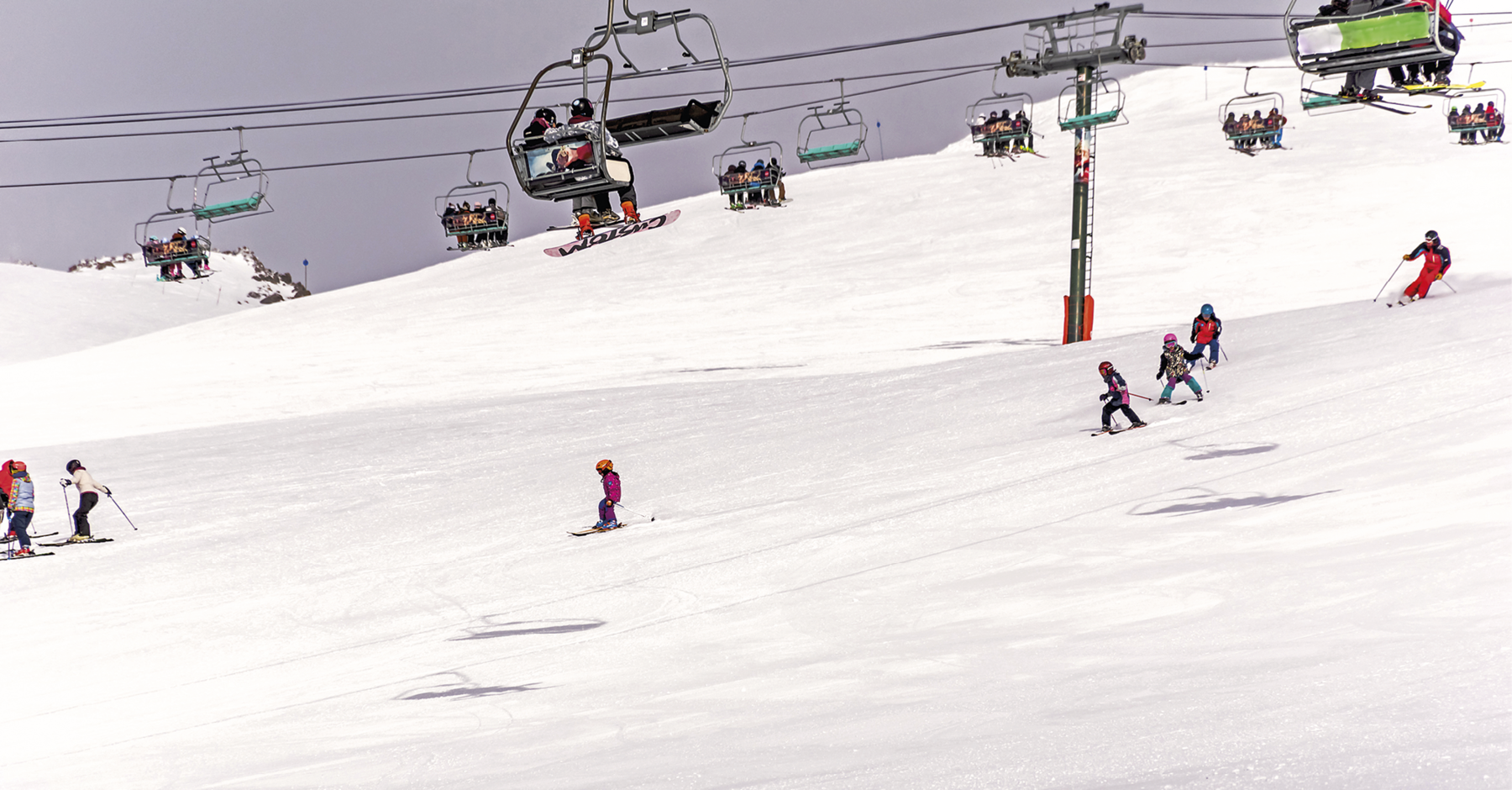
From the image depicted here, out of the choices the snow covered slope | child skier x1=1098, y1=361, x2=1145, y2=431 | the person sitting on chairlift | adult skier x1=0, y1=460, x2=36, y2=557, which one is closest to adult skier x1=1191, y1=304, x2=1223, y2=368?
child skier x1=1098, y1=361, x2=1145, y2=431

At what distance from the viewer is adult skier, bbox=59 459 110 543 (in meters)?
16.3

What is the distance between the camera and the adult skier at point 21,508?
15.6 m

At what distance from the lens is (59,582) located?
14266mm

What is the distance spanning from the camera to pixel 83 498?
54.2 ft

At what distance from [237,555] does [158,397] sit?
15082mm

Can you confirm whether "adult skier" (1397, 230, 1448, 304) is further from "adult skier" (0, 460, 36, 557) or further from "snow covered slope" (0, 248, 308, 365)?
"snow covered slope" (0, 248, 308, 365)

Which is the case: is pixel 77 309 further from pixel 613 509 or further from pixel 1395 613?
pixel 1395 613

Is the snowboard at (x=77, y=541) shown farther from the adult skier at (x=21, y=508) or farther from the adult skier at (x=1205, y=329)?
the adult skier at (x=1205, y=329)

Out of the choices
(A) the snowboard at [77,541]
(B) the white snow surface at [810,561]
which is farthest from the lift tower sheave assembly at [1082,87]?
(A) the snowboard at [77,541]

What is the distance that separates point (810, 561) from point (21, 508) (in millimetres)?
11420

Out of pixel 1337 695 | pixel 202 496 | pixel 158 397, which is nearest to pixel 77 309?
pixel 158 397

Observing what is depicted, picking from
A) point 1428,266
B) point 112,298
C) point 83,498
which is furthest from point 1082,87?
point 112,298

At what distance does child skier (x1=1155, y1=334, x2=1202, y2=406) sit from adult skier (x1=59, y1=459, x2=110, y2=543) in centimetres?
1526

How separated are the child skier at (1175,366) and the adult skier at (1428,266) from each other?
20.2 ft
